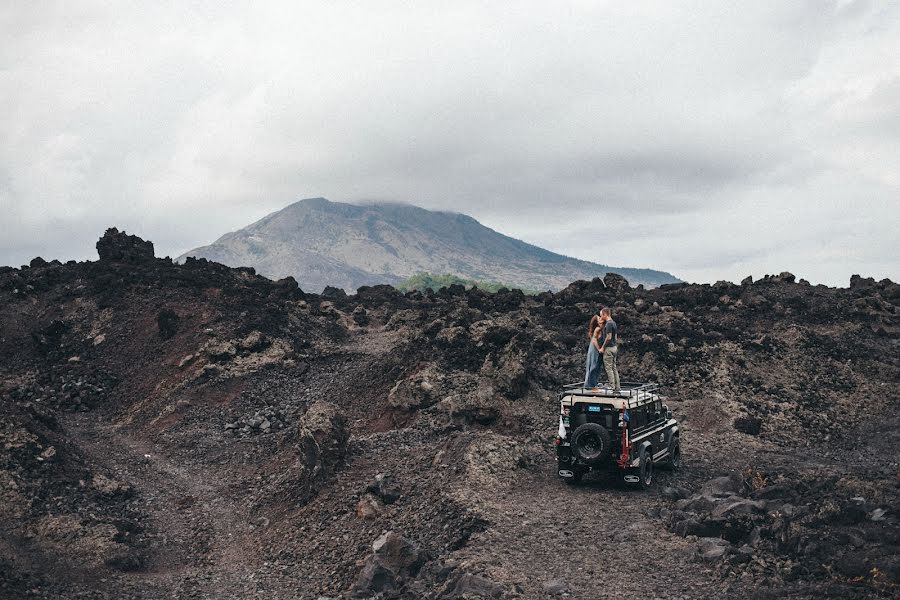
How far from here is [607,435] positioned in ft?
58.7

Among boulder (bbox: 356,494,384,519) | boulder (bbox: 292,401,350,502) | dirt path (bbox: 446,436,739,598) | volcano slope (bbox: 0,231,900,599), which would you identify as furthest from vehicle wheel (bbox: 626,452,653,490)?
boulder (bbox: 292,401,350,502)

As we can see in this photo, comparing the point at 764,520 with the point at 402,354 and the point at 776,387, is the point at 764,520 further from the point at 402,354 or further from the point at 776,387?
the point at 402,354

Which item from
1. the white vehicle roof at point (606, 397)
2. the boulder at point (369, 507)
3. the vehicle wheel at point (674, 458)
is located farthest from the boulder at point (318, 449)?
the vehicle wheel at point (674, 458)

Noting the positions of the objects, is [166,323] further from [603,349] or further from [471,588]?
[471,588]

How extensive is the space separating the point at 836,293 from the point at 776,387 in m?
17.7

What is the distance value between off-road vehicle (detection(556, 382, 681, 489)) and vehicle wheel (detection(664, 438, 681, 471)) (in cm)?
180

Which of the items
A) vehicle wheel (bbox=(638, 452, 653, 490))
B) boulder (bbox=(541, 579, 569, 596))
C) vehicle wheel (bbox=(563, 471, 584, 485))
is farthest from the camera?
vehicle wheel (bbox=(563, 471, 584, 485))

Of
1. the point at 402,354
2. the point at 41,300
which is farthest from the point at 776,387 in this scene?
the point at 41,300

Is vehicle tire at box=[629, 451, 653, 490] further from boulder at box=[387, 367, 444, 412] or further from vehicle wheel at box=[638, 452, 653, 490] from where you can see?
boulder at box=[387, 367, 444, 412]

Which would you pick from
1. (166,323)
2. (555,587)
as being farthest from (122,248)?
(555,587)

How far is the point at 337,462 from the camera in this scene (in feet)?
73.7

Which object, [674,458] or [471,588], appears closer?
[471,588]

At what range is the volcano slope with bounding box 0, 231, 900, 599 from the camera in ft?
49.6

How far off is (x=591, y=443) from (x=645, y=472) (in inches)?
85.3
